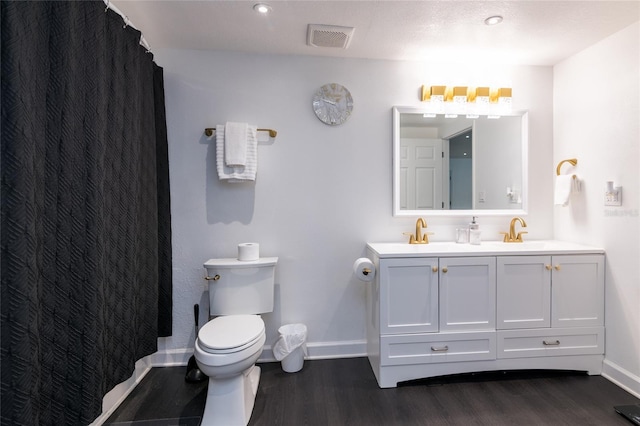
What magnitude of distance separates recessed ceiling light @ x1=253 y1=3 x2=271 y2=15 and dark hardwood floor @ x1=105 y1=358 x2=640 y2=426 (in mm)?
2303

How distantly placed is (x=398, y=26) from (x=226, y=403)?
2410mm

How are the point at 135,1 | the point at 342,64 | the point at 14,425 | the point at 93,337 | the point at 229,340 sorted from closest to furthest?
the point at 14,425
the point at 93,337
the point at 229,340
the point at 135,1
the point at 342,64

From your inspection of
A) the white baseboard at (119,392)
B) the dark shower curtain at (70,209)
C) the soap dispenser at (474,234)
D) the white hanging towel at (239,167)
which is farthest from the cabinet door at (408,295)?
the white baseboard at (119,392)

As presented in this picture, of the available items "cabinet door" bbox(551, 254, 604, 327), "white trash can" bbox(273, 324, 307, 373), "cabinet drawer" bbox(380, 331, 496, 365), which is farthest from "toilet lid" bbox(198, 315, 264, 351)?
"cabinet door" bbox(551, 254, 604, 327)

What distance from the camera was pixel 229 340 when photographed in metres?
1.49

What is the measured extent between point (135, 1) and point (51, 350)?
1.79 meters

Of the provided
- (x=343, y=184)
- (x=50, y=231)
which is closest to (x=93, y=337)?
(x=50, y=231)

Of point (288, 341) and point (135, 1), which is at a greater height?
point (135, 1)

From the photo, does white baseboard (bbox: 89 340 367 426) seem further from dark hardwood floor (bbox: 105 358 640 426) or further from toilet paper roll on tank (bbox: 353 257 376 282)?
toilet paper roll on tank (bbox: 353 257 376 282)

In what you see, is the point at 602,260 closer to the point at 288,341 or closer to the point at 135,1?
the point at 288,341

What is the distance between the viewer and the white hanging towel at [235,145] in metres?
2.00

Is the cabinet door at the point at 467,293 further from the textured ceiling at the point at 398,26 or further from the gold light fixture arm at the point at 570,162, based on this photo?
the textured ceiling at the point at 398,26

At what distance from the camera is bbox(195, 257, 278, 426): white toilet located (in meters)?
1.44

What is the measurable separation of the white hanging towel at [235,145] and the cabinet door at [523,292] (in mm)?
1857
